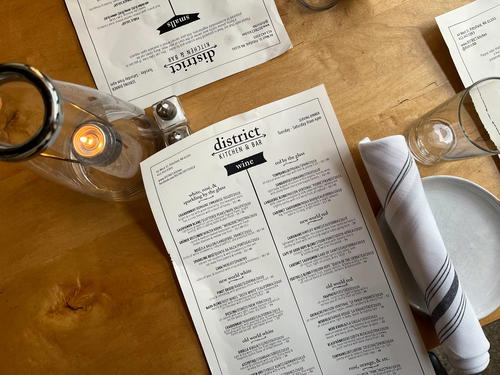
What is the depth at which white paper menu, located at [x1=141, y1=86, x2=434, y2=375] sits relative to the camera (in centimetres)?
49

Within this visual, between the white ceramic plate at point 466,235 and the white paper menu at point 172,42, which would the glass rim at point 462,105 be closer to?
the white ceramic plate at point 466,235

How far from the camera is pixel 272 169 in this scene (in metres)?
0.50

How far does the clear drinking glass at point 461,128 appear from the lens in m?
0.48

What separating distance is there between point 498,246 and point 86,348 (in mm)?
505

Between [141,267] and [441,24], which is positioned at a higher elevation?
[441,24]

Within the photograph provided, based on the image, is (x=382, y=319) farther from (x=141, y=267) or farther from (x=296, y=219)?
(x=141, y=267)

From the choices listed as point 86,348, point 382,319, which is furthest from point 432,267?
point 86,348

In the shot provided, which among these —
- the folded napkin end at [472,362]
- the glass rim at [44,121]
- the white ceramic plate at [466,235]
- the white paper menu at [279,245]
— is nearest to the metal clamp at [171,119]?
the white paper menu at [279,245]

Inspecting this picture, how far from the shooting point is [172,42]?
1.78ft

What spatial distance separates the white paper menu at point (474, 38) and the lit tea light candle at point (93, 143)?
0.42 m

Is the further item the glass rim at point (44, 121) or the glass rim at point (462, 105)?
the glass rim at point (462, 105)

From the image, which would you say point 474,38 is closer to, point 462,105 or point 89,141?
point 462,105

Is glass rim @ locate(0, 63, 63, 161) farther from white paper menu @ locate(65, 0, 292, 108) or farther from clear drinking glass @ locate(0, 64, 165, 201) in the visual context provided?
white paper menu @ locate(65, 0, 292, 108)

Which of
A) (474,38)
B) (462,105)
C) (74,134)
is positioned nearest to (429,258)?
(462,105)
